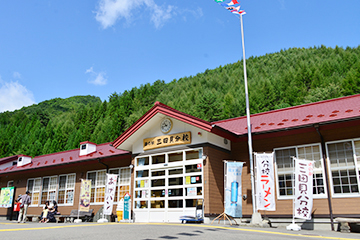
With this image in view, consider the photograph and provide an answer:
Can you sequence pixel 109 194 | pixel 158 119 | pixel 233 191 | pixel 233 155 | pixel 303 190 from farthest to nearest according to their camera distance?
pixel 109 194 → pixel 158 119 → pixel 233 155 → pixel 233 191 → pixel 303 190

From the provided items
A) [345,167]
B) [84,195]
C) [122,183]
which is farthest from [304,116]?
[84,195]

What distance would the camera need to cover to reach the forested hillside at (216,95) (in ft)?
153

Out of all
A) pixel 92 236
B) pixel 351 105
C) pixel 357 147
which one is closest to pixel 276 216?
pixel 357 147

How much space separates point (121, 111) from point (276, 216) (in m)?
53.0

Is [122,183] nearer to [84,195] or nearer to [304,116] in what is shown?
[84,195]

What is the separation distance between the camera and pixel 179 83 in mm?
82438

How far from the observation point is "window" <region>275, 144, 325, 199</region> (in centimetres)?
1052

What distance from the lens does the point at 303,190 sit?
9.72 m

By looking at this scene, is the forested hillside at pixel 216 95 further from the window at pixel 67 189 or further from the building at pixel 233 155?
the building at pixel 233 155

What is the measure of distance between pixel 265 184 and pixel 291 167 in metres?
1.49

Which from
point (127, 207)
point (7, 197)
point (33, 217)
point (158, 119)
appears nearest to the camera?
point (127, 207)

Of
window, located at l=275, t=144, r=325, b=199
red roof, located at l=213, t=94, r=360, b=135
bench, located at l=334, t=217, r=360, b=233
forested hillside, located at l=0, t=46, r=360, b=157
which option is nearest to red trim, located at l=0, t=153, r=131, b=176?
red roof, located at l=213, t=94, r=360, b=135

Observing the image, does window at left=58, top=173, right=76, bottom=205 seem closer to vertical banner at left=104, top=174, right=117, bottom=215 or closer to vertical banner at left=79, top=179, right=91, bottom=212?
vertical banner at left=79, top=179, right=91, bottom=212

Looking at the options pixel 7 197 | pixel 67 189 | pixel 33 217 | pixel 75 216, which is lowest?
pixel 33 217
